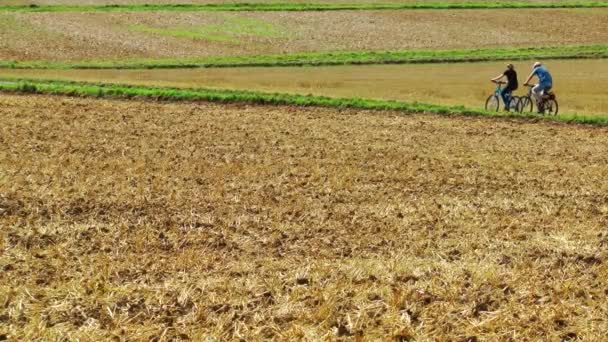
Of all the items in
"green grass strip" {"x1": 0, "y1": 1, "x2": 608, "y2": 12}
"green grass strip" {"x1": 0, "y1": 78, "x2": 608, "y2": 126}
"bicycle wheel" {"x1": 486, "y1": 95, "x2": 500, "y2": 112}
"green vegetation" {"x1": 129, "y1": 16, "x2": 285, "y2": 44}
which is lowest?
"green grass strip" {"x1": 0, "y1": 78, "x2": 608, "y2": 126}

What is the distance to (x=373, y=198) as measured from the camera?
12.0 m

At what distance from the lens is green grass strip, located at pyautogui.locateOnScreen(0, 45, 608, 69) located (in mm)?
40562

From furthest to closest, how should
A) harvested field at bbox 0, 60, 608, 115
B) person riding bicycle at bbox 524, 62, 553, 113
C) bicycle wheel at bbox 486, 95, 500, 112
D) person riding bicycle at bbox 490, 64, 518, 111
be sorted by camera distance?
harvested field at bbox 0, 60, 608, 115 → bicycle wheel at bbox 486, 95, 500, 112 → person riding bicycle at bbox 490, 64, 518, 111 → person riding bicycle at bbox 524, 62, 553, 113

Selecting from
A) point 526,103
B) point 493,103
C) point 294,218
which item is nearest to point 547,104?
point 526,103

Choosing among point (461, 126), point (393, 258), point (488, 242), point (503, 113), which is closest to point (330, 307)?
point (393, 258)

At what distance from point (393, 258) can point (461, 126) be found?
528 inches

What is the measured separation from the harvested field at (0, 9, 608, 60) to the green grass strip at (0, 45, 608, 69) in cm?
312

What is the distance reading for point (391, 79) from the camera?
115 ft

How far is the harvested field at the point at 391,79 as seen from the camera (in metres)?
29.8

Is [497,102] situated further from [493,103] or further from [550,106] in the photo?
[550,106]

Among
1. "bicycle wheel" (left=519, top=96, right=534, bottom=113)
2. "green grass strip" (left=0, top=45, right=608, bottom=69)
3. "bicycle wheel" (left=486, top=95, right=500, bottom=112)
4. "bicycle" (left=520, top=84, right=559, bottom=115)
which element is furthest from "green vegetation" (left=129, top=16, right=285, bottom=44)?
"bicycle" (left=520, top=84, right=559, bottom=115)

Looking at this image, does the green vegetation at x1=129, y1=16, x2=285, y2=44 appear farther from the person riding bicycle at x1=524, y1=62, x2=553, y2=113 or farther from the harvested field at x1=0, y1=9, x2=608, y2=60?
the person riding bicycle at x1=524, y1=62, x2=553, y2=113

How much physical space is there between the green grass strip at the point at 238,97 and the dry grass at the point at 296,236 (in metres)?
5.39

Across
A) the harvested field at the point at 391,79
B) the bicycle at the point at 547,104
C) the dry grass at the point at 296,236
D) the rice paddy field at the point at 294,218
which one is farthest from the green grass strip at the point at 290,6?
the dry grass at the point at 296,236
